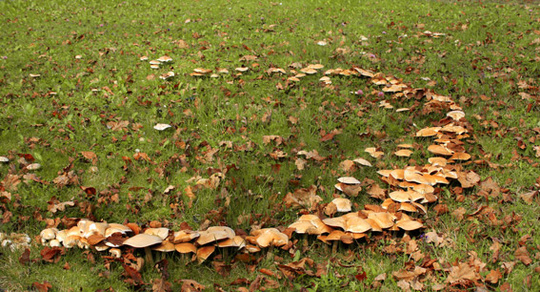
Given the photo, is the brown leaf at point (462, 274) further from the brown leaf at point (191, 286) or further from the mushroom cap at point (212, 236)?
the brown leaf at point (191, 286)

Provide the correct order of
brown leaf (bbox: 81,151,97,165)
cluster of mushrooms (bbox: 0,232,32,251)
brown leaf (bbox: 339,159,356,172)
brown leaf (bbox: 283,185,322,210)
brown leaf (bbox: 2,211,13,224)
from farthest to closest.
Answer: brown leaf (bbox: 81,151,97,165) < brown leaf (bbox: 339,159,356,172) < brown leaf (bbox: 283,185,322,210) < brown leaf (bbox: 2,211,13,224) < cluster of mushrooms (bbox: 0,232,32,251)

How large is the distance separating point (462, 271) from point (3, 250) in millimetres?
3418

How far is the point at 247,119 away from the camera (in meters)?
5.27

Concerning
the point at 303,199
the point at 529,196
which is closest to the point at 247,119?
the point at 303,199

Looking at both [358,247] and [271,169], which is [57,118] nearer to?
[271,169]

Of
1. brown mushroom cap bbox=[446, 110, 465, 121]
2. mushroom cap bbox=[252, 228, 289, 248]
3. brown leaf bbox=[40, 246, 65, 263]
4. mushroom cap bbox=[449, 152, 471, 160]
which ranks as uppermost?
brown mushroom cap bbox=[446, 110, 465, 121]

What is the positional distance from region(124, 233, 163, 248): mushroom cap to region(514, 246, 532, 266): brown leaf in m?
2.71

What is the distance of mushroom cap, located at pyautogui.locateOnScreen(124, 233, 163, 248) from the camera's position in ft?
8.99

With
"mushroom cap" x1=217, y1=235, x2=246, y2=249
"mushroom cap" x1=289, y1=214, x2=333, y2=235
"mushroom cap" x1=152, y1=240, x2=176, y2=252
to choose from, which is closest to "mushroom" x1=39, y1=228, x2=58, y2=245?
"mushroom cap" x1=152, y1=240, x2=176, y2=252

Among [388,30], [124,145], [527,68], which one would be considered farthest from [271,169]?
[388,30]

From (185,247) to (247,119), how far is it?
2637 millimetres

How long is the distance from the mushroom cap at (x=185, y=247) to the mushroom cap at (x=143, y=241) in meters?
0.13

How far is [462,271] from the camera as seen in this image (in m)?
2.81

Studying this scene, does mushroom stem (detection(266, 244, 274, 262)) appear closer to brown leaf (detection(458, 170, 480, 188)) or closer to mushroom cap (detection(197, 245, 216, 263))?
mushroom cap (detection(197, 245, 216, 263))
